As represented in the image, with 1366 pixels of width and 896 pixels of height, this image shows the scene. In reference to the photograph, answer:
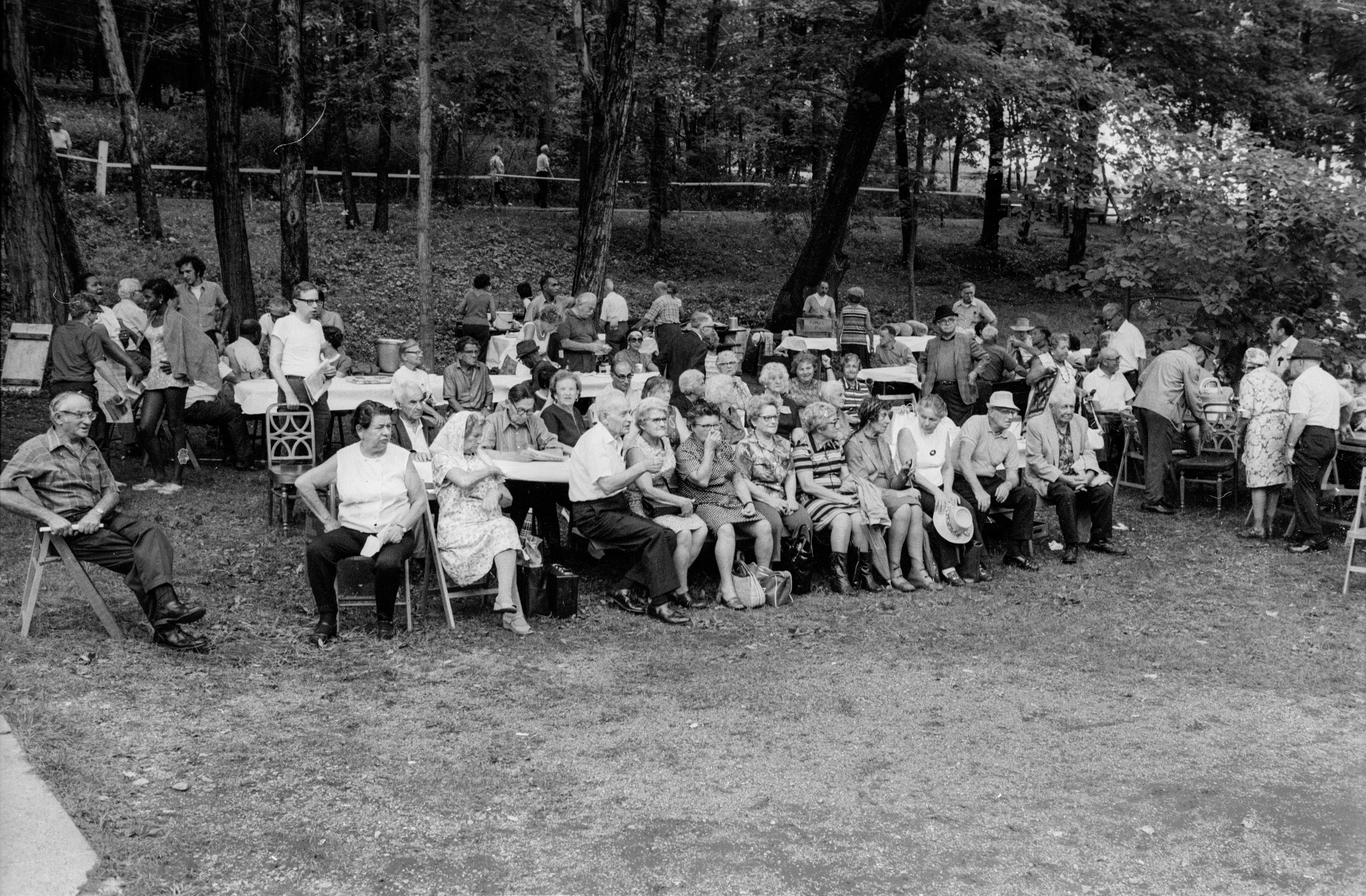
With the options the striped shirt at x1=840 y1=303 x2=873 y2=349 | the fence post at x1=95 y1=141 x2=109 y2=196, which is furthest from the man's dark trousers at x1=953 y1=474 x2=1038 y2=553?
the fence post at x1=95 y1=141 x2=109 y2=196

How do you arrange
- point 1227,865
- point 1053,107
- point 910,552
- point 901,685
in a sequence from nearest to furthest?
point 1227,865 < point 901,685 < point 910,552 < point 1053,107

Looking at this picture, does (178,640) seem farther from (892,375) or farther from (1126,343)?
(1126,343)

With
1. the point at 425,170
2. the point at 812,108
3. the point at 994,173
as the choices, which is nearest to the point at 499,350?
the point at 425,170

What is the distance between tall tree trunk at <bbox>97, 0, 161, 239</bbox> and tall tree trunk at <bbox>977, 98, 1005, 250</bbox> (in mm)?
13050

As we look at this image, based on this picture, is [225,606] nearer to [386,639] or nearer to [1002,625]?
[386,639]

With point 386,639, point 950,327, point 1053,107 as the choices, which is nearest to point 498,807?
point 386,639

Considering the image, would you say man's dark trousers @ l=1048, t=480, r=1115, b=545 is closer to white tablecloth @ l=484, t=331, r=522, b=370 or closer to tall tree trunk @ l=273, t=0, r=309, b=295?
white tablecloth @ l=484, t=331, r=522, b=370

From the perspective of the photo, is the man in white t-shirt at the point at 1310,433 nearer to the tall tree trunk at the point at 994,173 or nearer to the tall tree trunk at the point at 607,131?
the tall tree trunk at the point at 607,131

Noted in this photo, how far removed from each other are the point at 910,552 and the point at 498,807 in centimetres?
472

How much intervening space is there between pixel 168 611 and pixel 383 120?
17.8m

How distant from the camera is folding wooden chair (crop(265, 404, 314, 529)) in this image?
9672mm

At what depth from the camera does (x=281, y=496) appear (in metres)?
9.80

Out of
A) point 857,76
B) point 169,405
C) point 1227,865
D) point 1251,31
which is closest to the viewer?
point 1227,865

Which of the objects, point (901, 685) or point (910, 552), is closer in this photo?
point (901, 685)
